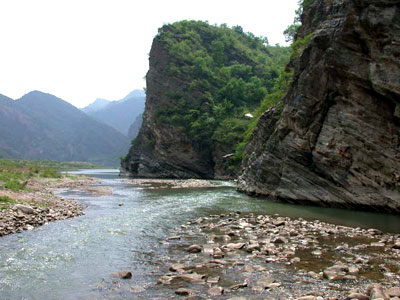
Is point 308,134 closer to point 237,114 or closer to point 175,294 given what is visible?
point 175,294

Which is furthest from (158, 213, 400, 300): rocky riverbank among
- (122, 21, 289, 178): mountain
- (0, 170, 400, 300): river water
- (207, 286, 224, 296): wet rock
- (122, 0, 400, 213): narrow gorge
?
(122, 21, 289, 178): mountain

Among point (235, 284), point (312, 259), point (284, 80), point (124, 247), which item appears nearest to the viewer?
point (235, 284)

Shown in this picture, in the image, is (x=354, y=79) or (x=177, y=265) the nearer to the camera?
(x=177, y=265)

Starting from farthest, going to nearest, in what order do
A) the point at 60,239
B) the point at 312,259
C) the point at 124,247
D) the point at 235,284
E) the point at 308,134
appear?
the point at 308,134
the point at 60,239
the point at 124,247
the point at 312,259
the point at 235,284

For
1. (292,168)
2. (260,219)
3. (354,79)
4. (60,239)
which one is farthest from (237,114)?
(60,239)

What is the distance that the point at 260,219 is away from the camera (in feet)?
61.8

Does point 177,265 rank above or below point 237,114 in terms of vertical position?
below

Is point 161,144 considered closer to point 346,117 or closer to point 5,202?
point 346,117

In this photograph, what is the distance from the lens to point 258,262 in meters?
10.6

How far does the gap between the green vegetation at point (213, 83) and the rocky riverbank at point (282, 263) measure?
1740 inches

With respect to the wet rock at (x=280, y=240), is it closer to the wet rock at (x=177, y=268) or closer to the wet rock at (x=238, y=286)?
the wet rock at (x=177, y=268)

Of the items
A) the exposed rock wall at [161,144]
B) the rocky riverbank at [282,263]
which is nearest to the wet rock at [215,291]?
the rocky riverbank at [282,263]

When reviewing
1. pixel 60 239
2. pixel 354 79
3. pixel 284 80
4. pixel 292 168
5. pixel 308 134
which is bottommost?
pixel 60 239

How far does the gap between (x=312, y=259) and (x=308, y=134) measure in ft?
56.7
